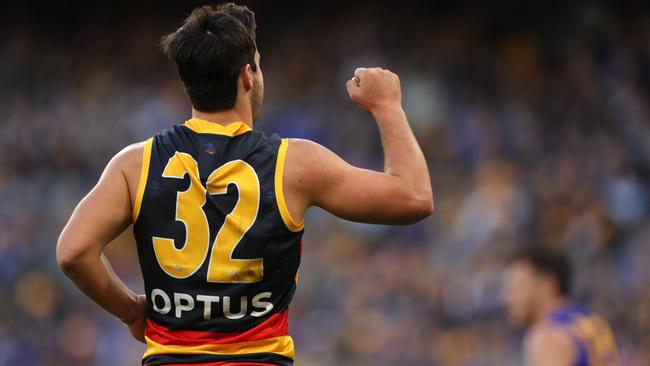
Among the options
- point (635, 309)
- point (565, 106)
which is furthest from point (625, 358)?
point (565, 106)

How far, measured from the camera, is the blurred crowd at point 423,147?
1095 cm

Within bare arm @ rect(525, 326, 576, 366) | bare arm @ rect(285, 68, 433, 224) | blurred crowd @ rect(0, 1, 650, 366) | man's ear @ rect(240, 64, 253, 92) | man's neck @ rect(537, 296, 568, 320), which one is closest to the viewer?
bare arm @ rect(285, 68, 433, 224)

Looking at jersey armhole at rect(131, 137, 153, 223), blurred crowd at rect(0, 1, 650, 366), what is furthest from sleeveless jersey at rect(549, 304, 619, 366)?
blurred crowd at rect(0, 1, 650, 366)

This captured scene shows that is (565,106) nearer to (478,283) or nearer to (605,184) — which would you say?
(605,184)

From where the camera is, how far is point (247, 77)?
346 centimetres

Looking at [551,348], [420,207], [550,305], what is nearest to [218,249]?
[420,207]

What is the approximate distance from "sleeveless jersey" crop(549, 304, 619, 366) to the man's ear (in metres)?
3.20

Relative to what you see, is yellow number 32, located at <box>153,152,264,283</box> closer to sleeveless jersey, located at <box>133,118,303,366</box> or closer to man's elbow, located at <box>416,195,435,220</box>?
sleeveless jersey, located at <box>133,118,303,366</box>

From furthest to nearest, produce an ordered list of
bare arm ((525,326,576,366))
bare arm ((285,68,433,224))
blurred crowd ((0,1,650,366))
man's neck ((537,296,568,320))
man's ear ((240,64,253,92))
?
1. blurred crowd ((0,1,650,366))
2. man's neck ((537,296,568,320))
3. bare arm ((525,326,576,366))
4. man's ear ((240,64,253,92))
5. bare arm ((285,68,433,224))

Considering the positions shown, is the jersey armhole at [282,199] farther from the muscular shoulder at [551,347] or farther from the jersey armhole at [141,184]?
the muscular shoulder at [551,347]

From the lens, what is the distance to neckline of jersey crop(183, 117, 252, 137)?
345 centimetres

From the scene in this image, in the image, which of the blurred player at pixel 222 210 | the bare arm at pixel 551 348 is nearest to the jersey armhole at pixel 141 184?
the blurred player at pixel 222 210

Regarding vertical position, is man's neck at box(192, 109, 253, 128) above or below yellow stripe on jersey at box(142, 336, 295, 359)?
above

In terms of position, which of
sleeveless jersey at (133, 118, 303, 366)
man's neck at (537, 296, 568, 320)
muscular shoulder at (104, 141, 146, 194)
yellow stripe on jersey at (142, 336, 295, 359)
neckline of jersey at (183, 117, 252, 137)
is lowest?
man's neck at (537, 296, 568, 320)
